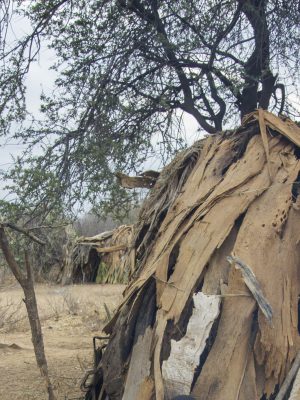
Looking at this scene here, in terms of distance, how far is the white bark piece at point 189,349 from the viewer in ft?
11.5

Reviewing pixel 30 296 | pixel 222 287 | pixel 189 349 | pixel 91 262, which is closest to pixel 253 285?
pixel 222 287

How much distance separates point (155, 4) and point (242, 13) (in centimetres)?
112

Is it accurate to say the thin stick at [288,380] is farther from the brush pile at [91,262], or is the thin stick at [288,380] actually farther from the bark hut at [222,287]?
the brush pile at [91,262]

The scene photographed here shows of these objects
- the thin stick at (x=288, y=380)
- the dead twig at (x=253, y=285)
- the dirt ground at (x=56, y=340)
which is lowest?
the dirt ground at (x=56, y=340)

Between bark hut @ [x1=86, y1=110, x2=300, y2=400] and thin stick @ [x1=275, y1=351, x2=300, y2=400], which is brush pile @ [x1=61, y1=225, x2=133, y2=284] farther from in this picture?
thin stick @ [x1=275, y1=351, x2=300, y2=400]

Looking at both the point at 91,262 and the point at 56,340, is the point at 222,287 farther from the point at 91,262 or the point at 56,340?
the point at 91,262

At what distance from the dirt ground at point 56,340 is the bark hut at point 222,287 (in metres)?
2.07

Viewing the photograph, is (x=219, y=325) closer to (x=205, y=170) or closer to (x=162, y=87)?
(x=205, y=170)

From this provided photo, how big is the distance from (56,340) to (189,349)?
7450 millimetres

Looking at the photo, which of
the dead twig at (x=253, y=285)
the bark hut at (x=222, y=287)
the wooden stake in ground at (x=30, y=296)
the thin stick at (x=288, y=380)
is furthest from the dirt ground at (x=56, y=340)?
the thin stick at (x=288, y=380)

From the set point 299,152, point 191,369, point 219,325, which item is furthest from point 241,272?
point 299,152

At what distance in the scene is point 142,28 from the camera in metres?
7.68

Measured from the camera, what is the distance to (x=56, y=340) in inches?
422

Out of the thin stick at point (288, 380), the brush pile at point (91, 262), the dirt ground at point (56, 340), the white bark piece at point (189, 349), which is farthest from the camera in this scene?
the brush pile at point (91, 262)
